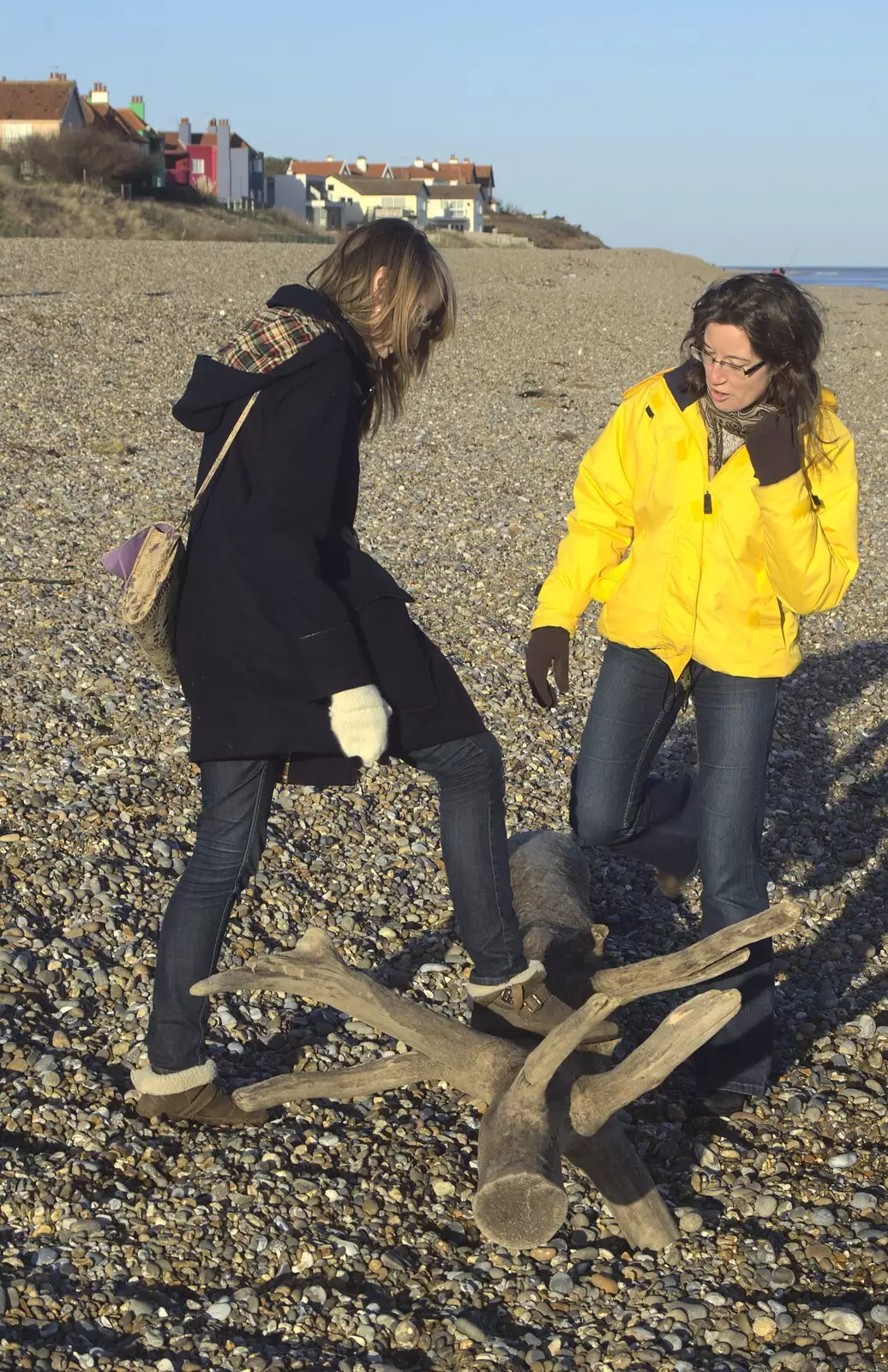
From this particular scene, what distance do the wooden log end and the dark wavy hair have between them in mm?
1802

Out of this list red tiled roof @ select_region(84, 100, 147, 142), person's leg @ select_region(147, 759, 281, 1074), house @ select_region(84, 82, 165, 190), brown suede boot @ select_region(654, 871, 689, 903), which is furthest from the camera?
red tiled roof @ select_region(84, 100, 147, 142)

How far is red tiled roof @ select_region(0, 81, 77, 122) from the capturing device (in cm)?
6106

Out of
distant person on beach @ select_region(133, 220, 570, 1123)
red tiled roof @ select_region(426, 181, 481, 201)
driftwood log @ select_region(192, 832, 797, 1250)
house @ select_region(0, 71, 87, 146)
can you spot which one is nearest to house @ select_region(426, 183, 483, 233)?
red tiled roof @ select_region(426, 181, 481, 201)

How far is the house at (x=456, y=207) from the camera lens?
300 feet

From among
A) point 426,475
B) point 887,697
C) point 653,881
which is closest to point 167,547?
point 653,881

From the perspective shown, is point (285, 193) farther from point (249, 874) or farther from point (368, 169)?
point (249, 874)

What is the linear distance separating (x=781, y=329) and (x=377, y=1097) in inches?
90.5

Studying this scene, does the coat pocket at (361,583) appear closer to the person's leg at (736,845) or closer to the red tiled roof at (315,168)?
the person's leg at (736,845)

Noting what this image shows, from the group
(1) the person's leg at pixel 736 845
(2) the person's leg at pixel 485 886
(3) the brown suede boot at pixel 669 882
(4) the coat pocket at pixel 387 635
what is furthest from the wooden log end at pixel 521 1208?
(3) the brown suede boot at pixel 669 882

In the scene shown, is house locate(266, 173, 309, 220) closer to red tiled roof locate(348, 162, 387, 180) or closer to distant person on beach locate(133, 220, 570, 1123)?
red tiled roof locate(348, 162, 387, 180)

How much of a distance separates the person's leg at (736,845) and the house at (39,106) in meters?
62.7

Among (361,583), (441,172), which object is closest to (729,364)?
(361,583)

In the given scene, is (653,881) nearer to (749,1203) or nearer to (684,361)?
(749,1203)

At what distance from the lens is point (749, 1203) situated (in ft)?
11.5
